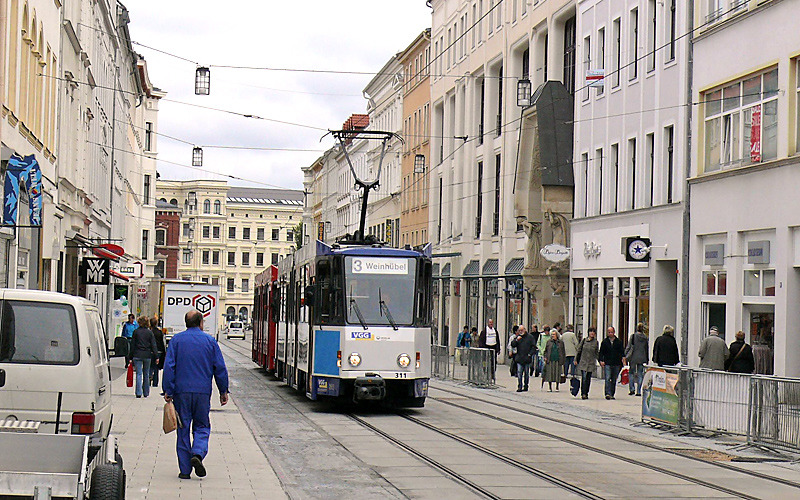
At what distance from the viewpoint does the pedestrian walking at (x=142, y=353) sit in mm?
27281

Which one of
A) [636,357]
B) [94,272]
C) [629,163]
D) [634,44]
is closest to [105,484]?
[94,272]

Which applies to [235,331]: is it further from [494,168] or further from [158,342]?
[158,342]

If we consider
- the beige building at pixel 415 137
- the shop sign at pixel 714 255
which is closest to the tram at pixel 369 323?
the shop sign at pixel 714 255

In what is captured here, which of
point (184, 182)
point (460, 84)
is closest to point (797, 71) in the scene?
point (460, 84)

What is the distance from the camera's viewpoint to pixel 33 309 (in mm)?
11062

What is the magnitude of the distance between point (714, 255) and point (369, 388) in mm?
12022

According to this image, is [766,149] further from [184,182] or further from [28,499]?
[184,182]

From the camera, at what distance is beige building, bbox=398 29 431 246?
245 ft

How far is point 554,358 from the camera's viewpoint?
33.2m

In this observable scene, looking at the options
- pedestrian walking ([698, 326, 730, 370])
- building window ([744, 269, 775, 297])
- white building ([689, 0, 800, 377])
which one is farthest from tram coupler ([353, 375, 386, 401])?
building window ([744, 269, 775, 297])

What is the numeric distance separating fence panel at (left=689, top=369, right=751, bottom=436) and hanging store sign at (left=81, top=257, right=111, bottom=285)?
1477cm

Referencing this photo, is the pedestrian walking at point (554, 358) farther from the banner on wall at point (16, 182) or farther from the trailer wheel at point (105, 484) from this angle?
the trailer wheel at point (105, 484)

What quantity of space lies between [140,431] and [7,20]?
9509mm

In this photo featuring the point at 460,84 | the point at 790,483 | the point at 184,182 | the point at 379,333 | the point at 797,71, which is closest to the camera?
the point at 790,483
